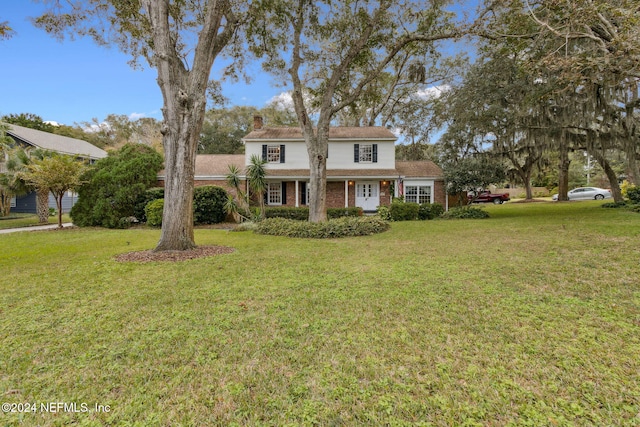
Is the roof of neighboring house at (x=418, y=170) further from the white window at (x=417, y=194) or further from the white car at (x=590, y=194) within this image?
the white car at (x=590, y=194)

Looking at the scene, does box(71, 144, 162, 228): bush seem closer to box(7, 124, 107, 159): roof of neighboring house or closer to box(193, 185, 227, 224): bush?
box(193, 185, 227, 224): bush

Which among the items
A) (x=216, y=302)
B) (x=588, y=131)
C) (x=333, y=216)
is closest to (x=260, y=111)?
(x=333, y=216)

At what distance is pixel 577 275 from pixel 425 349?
13.0ft

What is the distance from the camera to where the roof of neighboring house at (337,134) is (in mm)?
18219

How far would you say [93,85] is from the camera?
669 inches

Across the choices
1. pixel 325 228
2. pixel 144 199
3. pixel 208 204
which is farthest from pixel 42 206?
pixel 325 228

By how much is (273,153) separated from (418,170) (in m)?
9.60

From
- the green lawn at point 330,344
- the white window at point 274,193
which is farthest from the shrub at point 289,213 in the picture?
the green lawn at point 330,344

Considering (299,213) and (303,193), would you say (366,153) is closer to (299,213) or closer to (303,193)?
(303,193)

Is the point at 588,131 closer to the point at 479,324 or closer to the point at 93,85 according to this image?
the point at 479,324

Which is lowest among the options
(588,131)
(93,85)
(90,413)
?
(90,413)

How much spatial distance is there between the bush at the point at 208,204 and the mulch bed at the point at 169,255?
23.8 ft

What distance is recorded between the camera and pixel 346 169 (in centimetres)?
1848

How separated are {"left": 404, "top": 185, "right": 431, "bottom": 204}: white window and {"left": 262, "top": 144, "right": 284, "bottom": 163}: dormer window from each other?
8355 millimetres
